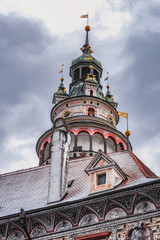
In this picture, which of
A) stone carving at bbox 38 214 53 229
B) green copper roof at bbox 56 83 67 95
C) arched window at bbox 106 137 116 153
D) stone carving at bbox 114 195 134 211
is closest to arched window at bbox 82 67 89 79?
green copper roof at bbox 56 83 67 95

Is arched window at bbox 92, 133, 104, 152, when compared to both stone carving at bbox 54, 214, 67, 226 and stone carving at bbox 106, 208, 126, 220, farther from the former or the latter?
stone carving at bbox 106, 208, 126, 220

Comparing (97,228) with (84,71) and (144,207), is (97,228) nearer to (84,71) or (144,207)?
(144,207)

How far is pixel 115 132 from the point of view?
31.5m

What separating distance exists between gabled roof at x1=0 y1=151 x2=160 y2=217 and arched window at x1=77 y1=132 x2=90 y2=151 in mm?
7613

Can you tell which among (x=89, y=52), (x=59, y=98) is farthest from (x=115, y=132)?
(x=89, y=52)

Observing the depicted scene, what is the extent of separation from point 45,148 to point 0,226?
42.7 ft

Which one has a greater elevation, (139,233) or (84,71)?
(84,71)

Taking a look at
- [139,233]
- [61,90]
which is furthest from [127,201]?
[61,90]

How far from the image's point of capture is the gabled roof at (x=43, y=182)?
18719 mm

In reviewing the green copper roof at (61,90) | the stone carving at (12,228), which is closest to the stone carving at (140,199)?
the stone carving at (12,228)

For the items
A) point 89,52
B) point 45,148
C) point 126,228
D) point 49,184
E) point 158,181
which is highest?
point 89,52

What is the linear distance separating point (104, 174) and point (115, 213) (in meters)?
2.04

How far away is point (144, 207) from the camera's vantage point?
656 inches

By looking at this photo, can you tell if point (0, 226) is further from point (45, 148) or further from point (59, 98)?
Result: point (59, 98)
